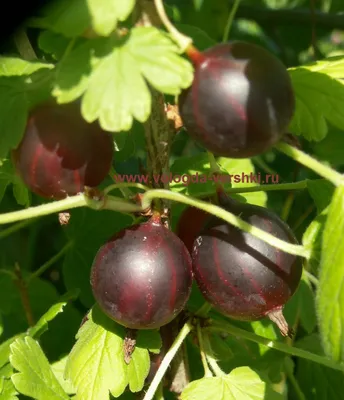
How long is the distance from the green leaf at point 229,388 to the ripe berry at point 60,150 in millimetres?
326

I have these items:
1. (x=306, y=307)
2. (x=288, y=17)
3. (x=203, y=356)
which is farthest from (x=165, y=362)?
(x=288, y=17)

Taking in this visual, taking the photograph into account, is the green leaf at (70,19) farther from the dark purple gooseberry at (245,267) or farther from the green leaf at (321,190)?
the green leaf at (321,190)

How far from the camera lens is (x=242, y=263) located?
0.85 meters

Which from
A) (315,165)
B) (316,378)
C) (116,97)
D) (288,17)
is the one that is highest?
(116,97)

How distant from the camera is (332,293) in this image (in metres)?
0.71

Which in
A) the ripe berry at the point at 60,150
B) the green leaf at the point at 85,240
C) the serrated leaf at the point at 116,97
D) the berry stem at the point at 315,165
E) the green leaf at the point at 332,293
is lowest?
the green leaf at the point at 85,240

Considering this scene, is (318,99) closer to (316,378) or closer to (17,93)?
(17,93)

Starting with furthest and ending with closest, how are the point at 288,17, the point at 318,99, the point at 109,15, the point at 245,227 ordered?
the point at 288,17, the point at 318,99, the point at 245,227, the point at 109,15

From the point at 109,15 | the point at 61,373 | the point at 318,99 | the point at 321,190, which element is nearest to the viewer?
the point at 109,15

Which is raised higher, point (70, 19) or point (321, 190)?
point (70, 19)

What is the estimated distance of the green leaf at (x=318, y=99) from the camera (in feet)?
3.02

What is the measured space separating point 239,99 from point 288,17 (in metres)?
1.33

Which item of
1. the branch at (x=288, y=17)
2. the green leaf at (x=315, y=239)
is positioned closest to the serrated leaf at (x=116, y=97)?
the green leaf at (x=315, y=239)

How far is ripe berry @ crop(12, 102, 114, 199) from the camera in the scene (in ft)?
2.61
